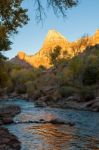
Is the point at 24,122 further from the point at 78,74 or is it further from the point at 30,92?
the point at 30,92

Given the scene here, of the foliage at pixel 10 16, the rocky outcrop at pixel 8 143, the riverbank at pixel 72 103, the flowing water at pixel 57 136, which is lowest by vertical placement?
the flowing water at pixel 57 136

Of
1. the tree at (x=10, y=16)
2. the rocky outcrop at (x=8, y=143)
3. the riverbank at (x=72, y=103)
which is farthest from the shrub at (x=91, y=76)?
the tree at (x=10, y=16)

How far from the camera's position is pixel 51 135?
36031 mm

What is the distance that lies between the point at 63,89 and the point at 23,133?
207 ft

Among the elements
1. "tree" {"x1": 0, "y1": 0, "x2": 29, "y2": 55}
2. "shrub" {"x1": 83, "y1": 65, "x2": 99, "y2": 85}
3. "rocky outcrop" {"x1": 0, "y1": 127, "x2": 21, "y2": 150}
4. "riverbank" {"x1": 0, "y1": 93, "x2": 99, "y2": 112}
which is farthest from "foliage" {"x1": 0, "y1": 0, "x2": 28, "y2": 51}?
"shrub" {"x1": 83, "y1": 65, "x2": 99, "y2": 85}

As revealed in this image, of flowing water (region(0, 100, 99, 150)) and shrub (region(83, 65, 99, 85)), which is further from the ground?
shrub (region(83, 65, 99, 85))

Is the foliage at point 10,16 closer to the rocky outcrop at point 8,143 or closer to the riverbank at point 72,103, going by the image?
the rocky outcrop at point 8,143

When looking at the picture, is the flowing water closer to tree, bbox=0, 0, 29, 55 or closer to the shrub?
tree, bbox=0, 0, 29, 55

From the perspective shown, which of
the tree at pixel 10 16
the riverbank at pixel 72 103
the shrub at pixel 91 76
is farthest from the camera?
the shrub at pixel 91 76

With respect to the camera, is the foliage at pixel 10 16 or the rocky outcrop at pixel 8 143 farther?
the rocky outcrop at pixel 8 143

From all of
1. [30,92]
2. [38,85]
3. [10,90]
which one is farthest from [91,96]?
[10,90]

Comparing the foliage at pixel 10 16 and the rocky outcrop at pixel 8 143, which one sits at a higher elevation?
the foliage at pixel 10 16

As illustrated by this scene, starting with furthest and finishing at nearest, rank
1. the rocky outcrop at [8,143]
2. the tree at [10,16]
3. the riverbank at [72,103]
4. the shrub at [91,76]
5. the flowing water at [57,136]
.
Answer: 1. the shrub at [91,76]
2. the riverbank at [72,103]
3. the flowing water at [57,136]
4. the rocky outcrop at [8,143]
5. the tree at [10,16]

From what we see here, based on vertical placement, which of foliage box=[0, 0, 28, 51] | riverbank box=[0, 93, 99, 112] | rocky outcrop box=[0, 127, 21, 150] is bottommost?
rocky outcrop box=[0, 127, 21, 150]
